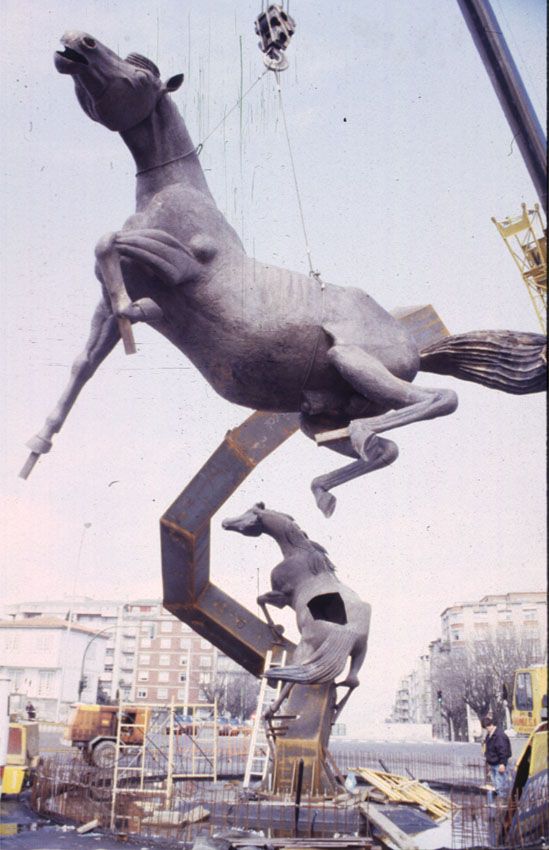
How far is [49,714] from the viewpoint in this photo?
57.8 meters

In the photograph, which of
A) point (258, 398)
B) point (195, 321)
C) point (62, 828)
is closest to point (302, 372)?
point (258, 398)

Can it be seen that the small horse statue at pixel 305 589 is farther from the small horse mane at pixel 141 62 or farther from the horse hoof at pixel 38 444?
the small horse mane at pixel 141 62

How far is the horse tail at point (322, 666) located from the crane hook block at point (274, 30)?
3495mm

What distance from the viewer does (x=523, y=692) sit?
904 inches

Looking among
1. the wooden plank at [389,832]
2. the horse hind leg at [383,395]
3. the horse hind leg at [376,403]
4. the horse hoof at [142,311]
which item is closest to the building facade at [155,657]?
the wooden plank at [389,832]

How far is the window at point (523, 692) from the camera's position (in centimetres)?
2262

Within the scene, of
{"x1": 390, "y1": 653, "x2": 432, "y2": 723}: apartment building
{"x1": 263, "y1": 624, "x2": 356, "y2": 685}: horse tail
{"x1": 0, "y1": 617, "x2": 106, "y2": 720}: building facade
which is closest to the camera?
{"x1": 263, "y1": 624, "x2": 356, "y2": 685}: horse tail

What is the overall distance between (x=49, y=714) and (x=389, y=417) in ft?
197

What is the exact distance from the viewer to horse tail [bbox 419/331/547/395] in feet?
14.4

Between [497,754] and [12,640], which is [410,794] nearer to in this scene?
[497,754]

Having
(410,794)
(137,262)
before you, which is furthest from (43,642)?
(137,262)

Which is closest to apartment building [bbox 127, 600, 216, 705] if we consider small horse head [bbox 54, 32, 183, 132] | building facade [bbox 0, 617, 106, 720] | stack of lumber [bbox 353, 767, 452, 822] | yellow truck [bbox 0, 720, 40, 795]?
building facade [bbox 0, 617, 106, 720]

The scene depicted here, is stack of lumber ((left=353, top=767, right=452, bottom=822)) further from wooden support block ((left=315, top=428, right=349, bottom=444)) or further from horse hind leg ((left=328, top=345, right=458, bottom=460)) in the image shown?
horse hind leg ((left=328, top=345, right=458, bottom=460))

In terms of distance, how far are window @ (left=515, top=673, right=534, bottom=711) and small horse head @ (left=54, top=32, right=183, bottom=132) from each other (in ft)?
71.8
